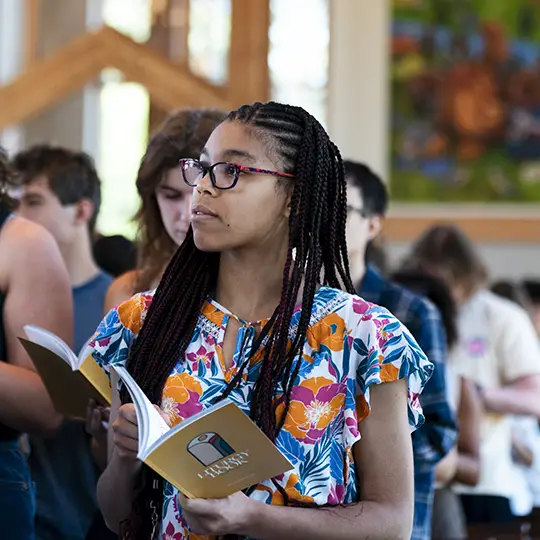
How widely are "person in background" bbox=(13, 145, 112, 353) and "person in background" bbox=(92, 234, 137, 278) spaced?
1.37ft

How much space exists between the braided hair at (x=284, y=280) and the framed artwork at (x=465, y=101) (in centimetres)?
1041

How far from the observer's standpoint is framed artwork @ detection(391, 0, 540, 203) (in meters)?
12.7

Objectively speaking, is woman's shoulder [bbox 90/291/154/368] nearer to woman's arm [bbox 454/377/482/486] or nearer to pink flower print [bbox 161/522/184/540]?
pink flower print [bbox 161/522/184/540]

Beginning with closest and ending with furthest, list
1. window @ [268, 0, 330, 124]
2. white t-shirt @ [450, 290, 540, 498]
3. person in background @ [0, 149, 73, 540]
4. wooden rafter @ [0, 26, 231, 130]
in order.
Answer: person in background @ [0, 149, 73, 540]
white t-shirt @ [450, 290, 540, 498]
wooden rafter @ [0, 26, 231, 130]
window @ [268, 0, 330, 124]

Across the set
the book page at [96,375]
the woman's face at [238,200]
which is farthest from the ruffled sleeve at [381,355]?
the book page at [96,375]

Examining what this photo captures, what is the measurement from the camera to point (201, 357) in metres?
2.32

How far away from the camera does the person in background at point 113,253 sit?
4656 millimetres

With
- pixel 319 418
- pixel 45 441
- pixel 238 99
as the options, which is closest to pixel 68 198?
pixel 45 441

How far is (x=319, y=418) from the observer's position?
→ 222 centimetres

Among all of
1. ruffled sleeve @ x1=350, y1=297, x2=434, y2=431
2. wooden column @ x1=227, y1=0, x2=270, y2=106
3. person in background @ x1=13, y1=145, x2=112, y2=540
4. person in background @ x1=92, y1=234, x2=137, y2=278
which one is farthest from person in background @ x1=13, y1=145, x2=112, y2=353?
wooden column @ x1=227, y1=0, x2=270, y2=106

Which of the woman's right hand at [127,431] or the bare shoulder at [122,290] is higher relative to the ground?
the bare shoulder at [122,290]

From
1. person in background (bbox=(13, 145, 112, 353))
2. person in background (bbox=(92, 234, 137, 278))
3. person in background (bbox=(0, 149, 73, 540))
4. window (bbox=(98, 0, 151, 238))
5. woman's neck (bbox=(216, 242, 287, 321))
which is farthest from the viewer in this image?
window (bbox=(98, 0, 151, 238))

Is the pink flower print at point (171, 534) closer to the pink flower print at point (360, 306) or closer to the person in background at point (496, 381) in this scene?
the pink flower print at point (360, 306)

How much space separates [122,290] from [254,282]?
1.11 metres
